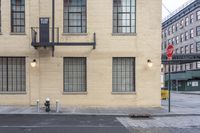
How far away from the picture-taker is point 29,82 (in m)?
20.2

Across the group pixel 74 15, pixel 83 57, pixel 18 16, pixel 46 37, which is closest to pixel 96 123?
pixel 83 57

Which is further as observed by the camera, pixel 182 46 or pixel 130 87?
pixel 182 46

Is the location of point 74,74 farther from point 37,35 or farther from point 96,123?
point 96,123

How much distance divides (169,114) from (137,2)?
25.9 ft

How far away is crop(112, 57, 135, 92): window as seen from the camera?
20.7 meters

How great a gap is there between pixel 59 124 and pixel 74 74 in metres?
7.42

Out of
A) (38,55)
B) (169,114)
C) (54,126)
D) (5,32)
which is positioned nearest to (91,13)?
(38,55)

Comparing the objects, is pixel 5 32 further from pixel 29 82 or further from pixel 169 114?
pixel 169 114

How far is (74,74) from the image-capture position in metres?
20.6

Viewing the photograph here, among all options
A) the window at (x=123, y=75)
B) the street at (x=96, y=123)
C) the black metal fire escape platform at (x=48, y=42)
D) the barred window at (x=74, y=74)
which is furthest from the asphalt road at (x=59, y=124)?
the black metal fire escape platform at (x=48, y=42)

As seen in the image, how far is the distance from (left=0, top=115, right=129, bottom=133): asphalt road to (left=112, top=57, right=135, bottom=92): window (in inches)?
194

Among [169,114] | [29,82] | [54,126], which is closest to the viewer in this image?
[54,126]

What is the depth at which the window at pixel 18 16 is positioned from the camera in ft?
67.6

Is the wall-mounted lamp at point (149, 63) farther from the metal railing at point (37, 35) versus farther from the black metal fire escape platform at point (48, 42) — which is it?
the metal railing at point (37, 35)
